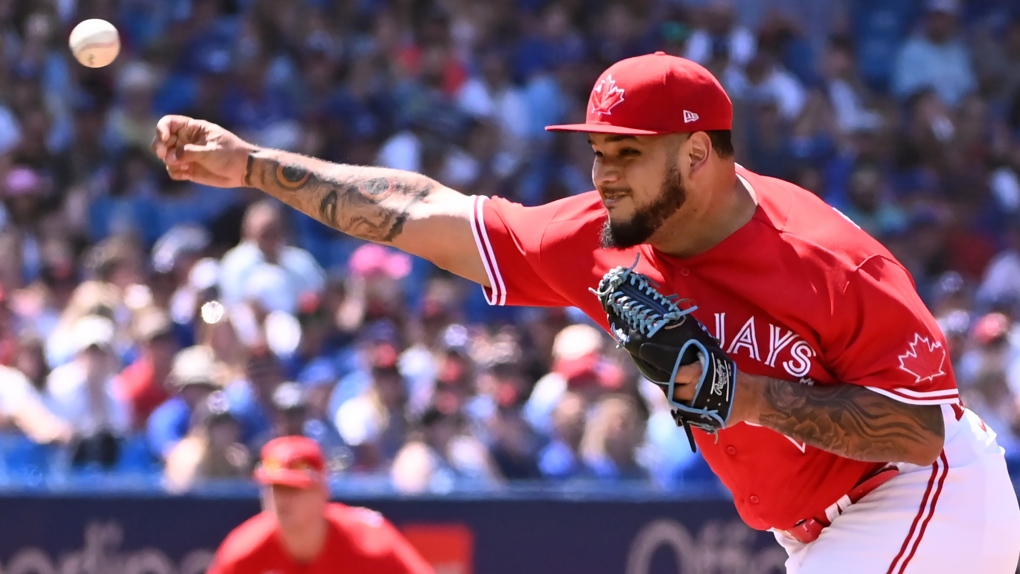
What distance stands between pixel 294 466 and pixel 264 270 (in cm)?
313

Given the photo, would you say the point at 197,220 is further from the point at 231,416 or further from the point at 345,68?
the point at 231,416

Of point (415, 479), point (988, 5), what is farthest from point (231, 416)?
point (988, 5)

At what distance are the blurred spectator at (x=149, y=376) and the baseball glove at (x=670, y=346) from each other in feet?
15.6

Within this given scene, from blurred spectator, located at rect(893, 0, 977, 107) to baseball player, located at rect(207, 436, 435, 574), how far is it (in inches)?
330

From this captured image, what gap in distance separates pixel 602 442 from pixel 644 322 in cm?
442

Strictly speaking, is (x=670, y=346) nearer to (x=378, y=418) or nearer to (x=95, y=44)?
(x=95, y=44)

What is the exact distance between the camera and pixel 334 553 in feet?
19.8

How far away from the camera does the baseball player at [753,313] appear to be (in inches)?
142

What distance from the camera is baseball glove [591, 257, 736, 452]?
3473mm

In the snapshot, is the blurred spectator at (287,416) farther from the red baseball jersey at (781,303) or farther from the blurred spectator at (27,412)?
the red baseball jersey at (781,303)

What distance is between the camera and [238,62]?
35.7ft

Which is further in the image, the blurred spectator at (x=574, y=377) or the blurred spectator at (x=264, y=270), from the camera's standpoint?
the blurred spectator at (x=264, y=270)

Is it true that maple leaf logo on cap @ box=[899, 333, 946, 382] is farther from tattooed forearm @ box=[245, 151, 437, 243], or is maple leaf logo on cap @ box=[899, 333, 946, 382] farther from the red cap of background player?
tattooed forearm @ box=[245, 151, 437, 243]

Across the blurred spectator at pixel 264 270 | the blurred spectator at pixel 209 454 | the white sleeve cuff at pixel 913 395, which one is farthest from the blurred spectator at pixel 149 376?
the white sleeve cuff at pixel 913 395
